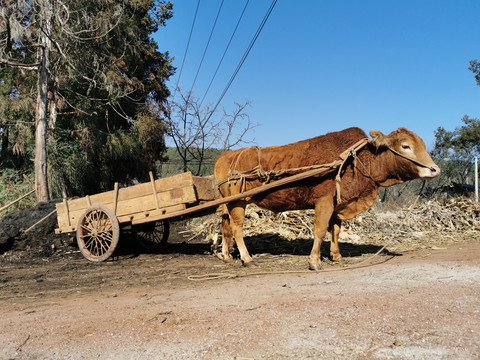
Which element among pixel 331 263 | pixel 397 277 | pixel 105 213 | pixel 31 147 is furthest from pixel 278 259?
pixel 31 147

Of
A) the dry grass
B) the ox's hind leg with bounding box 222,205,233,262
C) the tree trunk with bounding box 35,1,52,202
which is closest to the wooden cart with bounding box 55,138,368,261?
the ox's hind leg with bounding box 222,205,233,262

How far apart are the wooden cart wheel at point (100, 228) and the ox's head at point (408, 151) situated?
4.92 metres

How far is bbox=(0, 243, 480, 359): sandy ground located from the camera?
9.09 ft

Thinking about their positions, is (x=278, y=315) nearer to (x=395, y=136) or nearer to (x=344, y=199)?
(x=344, y=199)

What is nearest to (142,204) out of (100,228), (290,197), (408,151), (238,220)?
(100,228)

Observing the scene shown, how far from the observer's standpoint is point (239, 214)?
6.68 m

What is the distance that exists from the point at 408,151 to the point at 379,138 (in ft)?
1.58

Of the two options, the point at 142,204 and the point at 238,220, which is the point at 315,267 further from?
the point at 142,204

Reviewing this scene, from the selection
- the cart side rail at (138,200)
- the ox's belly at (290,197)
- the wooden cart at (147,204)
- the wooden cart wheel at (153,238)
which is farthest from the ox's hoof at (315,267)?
the wooden cart wheel at (153,238)

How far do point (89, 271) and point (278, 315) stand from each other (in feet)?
14.7

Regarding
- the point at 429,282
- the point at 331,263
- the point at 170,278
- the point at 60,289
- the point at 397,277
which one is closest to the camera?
the point at 429,282

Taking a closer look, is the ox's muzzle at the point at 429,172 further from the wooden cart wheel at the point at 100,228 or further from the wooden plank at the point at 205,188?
the wooden cart wheel at the point at 100,228

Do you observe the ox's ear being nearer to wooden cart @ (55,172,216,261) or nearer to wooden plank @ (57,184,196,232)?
wooden cart @ (55,172,216,261)

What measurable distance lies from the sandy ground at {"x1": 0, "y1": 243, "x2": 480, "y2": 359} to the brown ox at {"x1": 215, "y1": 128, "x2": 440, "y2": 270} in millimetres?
1064
